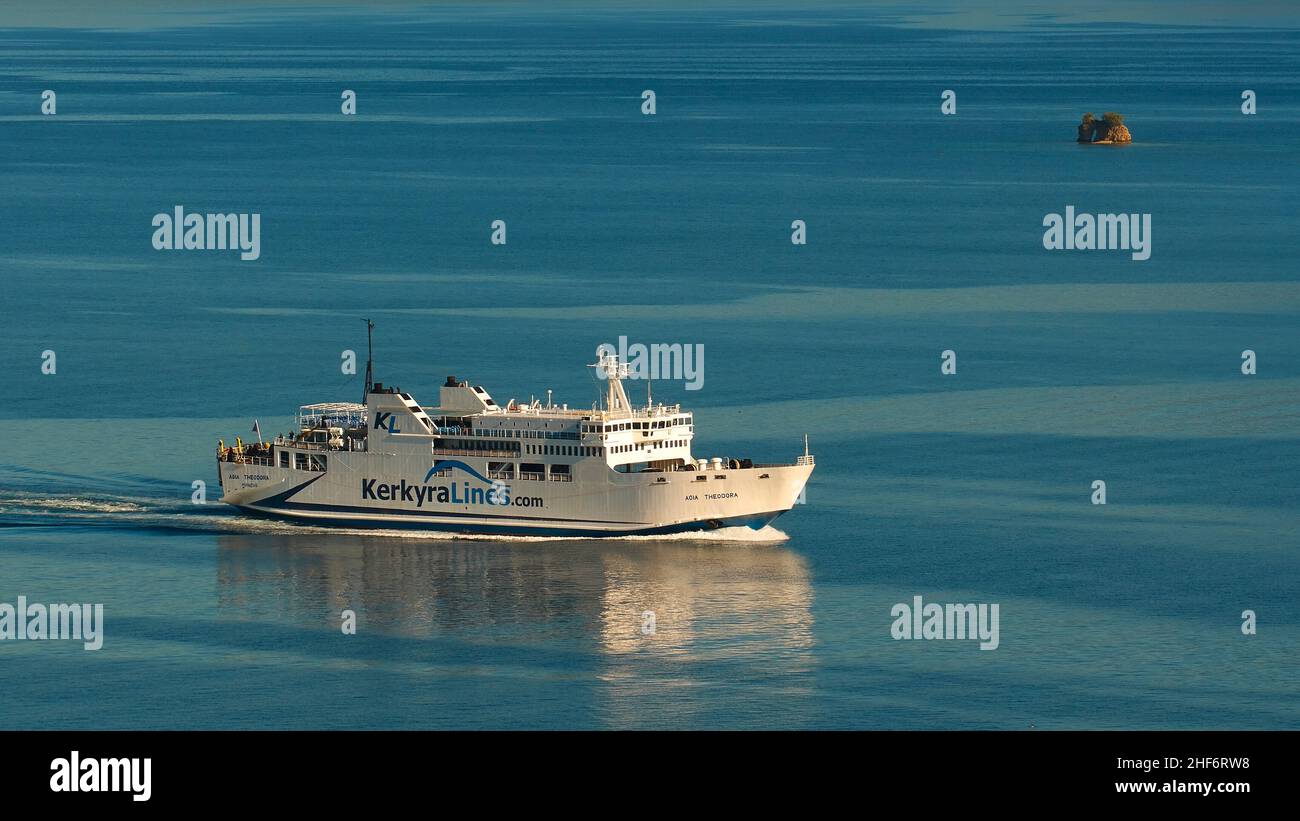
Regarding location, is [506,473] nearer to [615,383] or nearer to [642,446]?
[642,446]

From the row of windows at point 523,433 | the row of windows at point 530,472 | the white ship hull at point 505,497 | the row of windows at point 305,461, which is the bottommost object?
the white ship hull at point 505,497

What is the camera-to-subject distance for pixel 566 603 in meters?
104

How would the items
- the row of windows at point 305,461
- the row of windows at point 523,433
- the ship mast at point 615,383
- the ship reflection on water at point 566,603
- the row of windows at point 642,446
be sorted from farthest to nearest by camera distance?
1. the row of windows at point 305,461
2. the ship mast at point 615,383
3. the row of windows at point 523,433
4. the row of windows at point 642,446
5. the ship reflection on water at point 566,603

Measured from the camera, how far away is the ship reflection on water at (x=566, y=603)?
9331 centimetres

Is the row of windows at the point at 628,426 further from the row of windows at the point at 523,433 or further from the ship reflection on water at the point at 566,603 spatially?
the ship reflection on water at the point at 566,603

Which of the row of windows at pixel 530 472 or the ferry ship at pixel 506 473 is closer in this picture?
the ferry ship at pixel 506 473

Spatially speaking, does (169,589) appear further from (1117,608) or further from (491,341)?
(491,341)

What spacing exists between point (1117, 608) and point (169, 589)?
129 feet

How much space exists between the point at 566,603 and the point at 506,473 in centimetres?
1514

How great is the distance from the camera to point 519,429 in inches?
4624

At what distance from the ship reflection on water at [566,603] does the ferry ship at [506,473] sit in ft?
5.09

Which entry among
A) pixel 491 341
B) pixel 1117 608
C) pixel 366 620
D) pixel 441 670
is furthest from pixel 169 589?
pixel 491 341

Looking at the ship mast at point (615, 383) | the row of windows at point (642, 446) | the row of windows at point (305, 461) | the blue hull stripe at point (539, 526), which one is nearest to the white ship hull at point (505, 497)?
the blue hull stripe at point (539, 526)

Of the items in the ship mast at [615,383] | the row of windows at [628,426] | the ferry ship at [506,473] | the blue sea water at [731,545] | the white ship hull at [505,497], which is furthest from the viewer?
the ship mast at [615,383]
